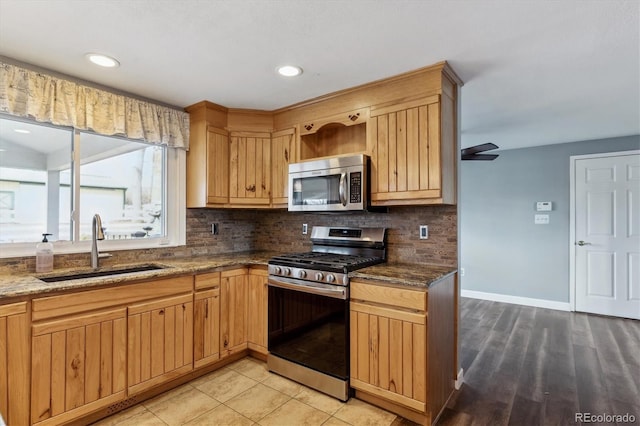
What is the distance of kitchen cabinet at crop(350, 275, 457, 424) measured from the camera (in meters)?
1.99

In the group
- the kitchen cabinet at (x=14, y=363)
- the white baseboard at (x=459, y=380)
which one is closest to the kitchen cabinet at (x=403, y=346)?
the white baseboard at (x=459, y=380)

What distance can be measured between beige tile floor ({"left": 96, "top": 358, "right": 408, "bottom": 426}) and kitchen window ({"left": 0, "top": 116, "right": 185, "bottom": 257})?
1.28m

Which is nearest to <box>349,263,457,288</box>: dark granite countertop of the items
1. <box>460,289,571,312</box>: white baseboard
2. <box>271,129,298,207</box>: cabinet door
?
<box>271,129,298,207</box>: cabinet door

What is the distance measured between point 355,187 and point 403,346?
1191mm

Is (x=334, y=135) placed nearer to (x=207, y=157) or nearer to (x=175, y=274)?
(x=207, y=157)

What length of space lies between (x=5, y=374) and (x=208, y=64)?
2131 millimetres

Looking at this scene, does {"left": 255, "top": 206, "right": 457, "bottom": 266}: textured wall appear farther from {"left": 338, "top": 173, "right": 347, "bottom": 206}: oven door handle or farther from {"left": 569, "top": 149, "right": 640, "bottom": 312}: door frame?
{"left": 569, "top": 149, "right": 640, "bottom": 312}: door frame

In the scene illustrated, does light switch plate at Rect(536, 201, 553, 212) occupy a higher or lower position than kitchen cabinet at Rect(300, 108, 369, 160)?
lower

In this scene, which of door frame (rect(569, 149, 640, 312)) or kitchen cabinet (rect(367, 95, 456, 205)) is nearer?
kitchen cabinet (rect(367, 95, 456, 205))

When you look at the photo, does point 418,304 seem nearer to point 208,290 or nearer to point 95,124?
point 208,290

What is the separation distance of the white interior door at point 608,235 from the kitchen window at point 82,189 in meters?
4.98

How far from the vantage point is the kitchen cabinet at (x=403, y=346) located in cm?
199

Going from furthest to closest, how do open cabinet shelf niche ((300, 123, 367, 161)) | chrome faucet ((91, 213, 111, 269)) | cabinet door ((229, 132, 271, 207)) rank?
cabinet door ((229, 132, 271, 207)), open cabinet shelf niche ((300, 123, 367, 161)), chrome faucet ((91, 213, 111, 269))

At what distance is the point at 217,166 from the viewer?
3.11 metres
